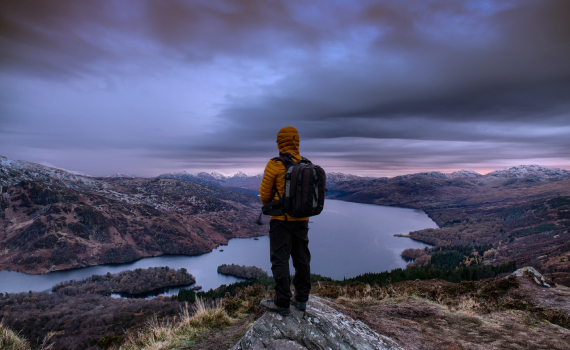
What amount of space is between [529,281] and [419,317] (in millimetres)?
6816

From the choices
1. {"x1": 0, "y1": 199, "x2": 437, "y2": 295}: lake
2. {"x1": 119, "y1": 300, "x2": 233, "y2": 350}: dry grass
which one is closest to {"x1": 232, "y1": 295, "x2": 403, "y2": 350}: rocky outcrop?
{"x1": 119, "y1": 300, "x2": 233, "y2": 350}: dry grass

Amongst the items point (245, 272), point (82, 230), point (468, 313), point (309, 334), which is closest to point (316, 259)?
point (245, 272)

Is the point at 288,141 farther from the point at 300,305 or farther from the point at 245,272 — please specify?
the point at 245,272

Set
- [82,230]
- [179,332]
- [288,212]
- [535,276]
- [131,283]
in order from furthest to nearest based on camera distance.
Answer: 1. [82,230]
2. [131,283]
3. [535,276]
4. [179,332]
5. [288,212]

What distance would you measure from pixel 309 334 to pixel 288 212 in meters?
2.09

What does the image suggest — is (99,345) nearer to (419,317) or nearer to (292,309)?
(292,309)

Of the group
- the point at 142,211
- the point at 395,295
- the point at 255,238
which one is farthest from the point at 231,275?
the point at 142,211

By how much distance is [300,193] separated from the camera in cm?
430

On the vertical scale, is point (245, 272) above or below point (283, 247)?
below

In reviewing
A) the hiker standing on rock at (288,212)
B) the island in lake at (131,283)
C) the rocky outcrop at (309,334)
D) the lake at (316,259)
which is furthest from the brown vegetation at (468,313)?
the island in lake at (131,283)

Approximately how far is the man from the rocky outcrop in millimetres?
220

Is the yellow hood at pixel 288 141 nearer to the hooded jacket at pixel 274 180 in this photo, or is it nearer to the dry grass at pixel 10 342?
the hooded jacket at pixel 274 180

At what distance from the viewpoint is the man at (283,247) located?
4.50m

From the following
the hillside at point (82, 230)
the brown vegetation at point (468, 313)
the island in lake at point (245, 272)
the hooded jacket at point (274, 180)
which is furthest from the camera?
the hillside at point (82, 230)
